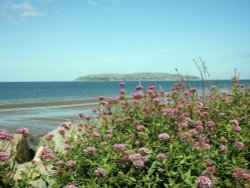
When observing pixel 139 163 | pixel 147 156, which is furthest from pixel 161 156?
pixel 139 163

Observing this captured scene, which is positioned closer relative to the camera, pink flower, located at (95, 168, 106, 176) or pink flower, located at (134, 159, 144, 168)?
pink flower, located at (134, 159, 144, 168)

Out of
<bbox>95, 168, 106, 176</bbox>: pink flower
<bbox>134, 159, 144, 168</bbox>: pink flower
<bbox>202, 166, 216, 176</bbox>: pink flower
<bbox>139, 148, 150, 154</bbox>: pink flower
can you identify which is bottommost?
<bbox>202, 166, 216, 176</bbox>: pink flower

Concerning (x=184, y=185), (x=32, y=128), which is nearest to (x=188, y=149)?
(x=184, y=185)

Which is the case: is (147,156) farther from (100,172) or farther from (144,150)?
(100,172)

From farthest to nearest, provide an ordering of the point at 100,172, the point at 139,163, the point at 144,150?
the point at 144,150
the point at 100,172
the point at 139,163

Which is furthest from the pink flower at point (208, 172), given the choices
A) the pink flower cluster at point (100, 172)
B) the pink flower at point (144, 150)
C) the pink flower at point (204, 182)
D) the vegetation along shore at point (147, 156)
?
the pink flower cluster at point (100, 172)

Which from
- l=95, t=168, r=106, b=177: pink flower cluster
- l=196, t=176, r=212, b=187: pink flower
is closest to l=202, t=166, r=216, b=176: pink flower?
l=196, t=176, r=212, b=187: pink flower

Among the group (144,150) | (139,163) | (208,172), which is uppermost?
(144,150)

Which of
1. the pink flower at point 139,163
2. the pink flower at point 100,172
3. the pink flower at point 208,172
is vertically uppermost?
the pink flower at point 139,163

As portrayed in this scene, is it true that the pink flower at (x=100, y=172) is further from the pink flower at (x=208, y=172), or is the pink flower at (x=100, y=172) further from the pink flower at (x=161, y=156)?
the pink flower at (x=208, y=172)

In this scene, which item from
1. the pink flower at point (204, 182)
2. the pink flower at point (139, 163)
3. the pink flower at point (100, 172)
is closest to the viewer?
the pink flower at point (204, 182)

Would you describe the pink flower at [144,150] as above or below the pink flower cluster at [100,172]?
above

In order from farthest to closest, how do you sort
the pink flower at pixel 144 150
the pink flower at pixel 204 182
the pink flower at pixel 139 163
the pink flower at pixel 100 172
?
the pink flower at pixel 144 150, the pink flower at pixel 100 172, the pink flower at pixel 139 163, the pink flower at pixel 204 182

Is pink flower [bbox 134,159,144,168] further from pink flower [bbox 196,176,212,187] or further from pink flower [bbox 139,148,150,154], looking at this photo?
pink flower [bbox 196,176,212,187]
